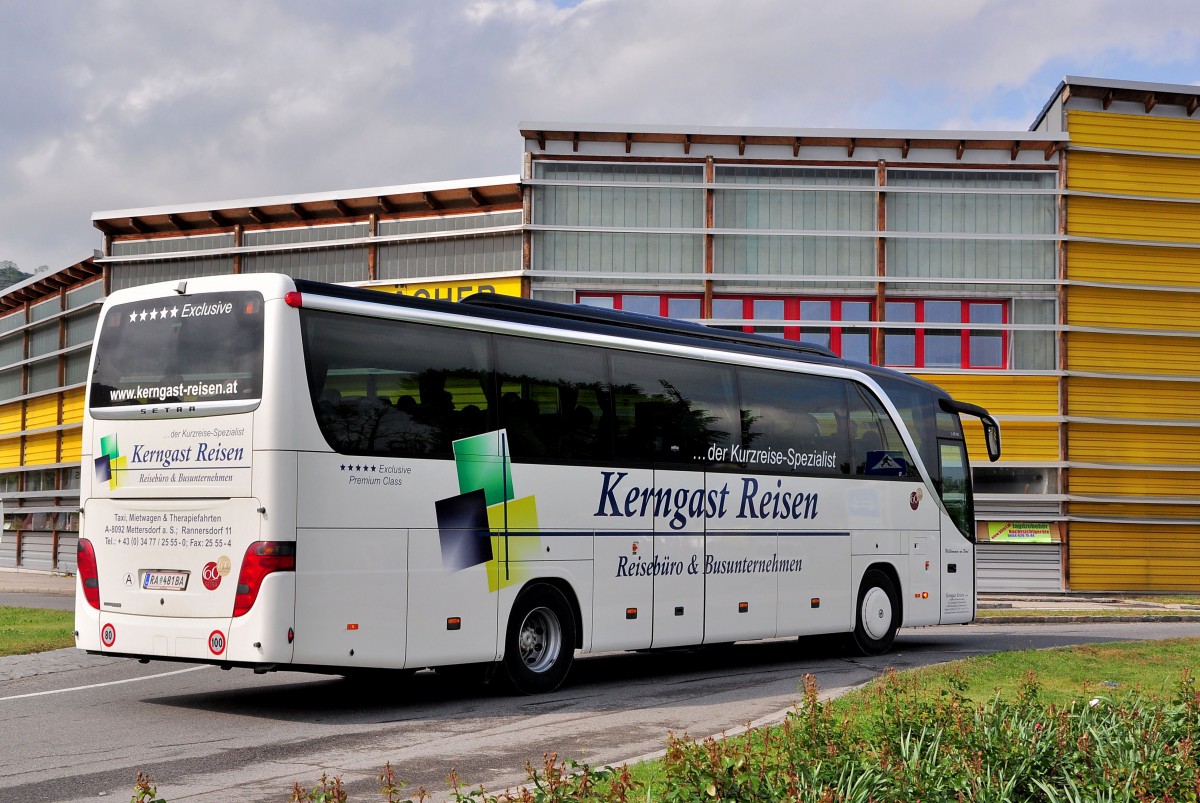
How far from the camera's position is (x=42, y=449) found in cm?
4672

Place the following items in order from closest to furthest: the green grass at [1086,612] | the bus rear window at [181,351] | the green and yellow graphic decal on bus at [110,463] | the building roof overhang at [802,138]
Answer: the bus rear window at [181,351] < the green and yellow graphic decal on bus at [110,463] < the green grass at [1086,612] < the building roof overhang at [802,138]

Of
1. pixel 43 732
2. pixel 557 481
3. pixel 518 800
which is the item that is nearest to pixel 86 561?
pixel 43 732

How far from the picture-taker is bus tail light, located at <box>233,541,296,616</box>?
34.6 feet

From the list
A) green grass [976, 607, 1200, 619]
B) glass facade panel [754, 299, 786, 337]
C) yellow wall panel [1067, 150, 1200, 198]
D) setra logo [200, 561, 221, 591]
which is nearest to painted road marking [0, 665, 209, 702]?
setra logo [200, 561, 221, 591]

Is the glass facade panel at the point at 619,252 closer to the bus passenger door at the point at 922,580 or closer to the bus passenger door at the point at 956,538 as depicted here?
the bus passenger door at the point at 956,538

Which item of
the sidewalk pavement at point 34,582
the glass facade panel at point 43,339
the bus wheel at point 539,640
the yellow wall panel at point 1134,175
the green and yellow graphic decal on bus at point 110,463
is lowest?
the sidewalk pavement at point 34,582

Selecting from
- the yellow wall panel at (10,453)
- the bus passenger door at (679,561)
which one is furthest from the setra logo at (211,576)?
A: the yellow wall panel at (10,453)

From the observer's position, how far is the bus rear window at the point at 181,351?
10852 mm

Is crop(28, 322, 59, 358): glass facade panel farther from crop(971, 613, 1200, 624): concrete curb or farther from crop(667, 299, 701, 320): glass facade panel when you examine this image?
crop(971, 613, 1200, 624): concrete curb

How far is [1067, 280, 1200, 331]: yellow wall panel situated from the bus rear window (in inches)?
1088

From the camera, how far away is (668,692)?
13.3m

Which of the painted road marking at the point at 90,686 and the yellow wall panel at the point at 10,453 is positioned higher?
the yellow wall panel at the point at 10,453

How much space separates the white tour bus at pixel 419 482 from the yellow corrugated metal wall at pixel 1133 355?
20933mm

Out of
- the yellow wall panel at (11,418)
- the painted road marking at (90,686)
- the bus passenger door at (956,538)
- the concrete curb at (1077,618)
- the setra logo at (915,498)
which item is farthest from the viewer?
the yellow wall panel at (11,418)
